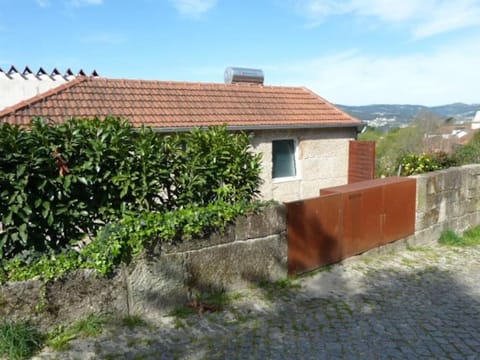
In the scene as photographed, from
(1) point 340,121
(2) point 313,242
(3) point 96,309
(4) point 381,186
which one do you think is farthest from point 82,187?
(1) point 340,121

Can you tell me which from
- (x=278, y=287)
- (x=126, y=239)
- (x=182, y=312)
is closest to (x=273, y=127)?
(x=278, y=287)

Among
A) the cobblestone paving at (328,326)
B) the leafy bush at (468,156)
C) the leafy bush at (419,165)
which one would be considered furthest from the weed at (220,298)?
the leafy bush at (468,156)

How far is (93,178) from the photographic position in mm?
4074

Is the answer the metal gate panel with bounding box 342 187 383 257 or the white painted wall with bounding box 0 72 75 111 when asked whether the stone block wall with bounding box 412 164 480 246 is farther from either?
the white painted wall with bounding box 0 72 75 111

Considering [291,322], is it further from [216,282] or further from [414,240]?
[414,240]

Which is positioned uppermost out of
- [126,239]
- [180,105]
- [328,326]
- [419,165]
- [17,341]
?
[180,105]

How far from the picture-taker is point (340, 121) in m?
11.8

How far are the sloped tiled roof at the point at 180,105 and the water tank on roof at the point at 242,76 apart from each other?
3.14ft

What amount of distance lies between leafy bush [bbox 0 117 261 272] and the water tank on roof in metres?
8.75

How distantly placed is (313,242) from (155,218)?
2507 millimetres

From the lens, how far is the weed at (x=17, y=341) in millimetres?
3359

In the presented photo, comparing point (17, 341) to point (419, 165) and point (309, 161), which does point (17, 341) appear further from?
point (419, 165)

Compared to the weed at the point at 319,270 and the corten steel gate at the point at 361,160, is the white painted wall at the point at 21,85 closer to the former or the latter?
the weed at the point at 319,270

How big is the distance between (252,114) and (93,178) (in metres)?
7.37
